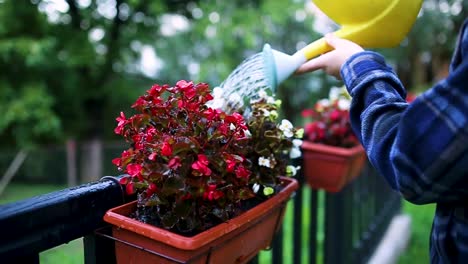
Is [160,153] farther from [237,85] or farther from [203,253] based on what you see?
[237,85]

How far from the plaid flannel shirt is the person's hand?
109mm

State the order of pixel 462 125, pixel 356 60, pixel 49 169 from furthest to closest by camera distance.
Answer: pixel 49 169
pixel 356 60
pixel 462 125

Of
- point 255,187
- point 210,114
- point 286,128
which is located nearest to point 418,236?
point 286,128

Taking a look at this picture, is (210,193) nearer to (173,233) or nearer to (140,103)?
(173,233)

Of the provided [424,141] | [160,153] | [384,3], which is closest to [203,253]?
[160,153]

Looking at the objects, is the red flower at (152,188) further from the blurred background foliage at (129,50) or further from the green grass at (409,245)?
the blurred background foliage at (129,50)

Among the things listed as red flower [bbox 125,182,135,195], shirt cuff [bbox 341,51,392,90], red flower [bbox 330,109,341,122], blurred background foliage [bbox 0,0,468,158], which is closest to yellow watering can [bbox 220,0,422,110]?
shirt cuff [bbox 341,51,392,90]

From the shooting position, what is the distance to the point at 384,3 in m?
0.93

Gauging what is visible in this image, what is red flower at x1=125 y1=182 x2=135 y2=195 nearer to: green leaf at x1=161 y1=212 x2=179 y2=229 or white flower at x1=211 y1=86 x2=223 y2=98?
green leaf at x1=161 y1=212 x2=179 y2=229

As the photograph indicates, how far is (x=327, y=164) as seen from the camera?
1.57m

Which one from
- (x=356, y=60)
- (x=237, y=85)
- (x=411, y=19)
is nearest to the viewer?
(x=356, y=60)

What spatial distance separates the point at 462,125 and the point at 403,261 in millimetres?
2497

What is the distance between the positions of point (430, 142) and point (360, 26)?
0.45 meters

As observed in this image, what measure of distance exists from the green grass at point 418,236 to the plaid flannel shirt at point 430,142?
7.35ft
